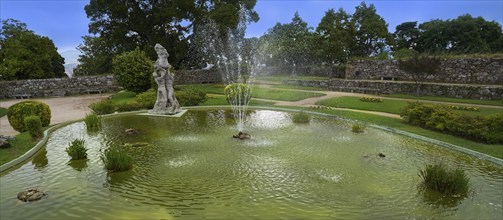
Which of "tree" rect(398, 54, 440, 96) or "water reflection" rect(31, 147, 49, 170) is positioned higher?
"tree" rect(398, 54, 440, 96)

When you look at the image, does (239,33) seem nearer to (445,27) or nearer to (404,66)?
(404,66)

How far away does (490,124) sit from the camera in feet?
44.1

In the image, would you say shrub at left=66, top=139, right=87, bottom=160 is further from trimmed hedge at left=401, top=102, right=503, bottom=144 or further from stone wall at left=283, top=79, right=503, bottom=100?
stone wall at left=283, top=79, right=503, bottom=100

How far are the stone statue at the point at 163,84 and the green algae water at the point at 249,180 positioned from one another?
15.6ft

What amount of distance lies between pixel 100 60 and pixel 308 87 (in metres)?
34.9

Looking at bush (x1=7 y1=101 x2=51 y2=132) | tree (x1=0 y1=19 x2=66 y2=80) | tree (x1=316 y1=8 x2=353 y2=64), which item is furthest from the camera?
tree (x1=316 y1=8 x2=353 y2=64)

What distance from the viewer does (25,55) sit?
38719 mm

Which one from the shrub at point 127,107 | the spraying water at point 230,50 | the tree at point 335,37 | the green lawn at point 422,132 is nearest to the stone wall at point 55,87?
the spraying water at point 230,50

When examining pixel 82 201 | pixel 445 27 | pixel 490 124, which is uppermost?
pixel 445 27

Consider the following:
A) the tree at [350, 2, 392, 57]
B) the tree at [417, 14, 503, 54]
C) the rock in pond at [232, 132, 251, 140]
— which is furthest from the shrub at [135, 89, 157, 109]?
the tree at [417, 14, 503, 54]

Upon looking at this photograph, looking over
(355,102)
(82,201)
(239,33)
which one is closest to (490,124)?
(355,102)

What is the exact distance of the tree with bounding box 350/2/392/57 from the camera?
5622 centimetres

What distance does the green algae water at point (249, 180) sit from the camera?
7082mm

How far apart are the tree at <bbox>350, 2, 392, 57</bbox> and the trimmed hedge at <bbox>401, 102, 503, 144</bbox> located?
142 feet
